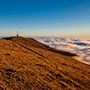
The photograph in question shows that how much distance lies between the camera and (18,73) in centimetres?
539

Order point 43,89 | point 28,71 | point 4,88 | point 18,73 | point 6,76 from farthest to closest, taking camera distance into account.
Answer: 1. point 28,71
2. point 18,73
3. point 6,76
4. point 43,89
5. point 4,88

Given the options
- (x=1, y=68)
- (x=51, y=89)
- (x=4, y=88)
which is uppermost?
(x=1, y=68)

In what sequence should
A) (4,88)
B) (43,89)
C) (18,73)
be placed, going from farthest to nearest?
(18,73) < (43,89) < (4,88)

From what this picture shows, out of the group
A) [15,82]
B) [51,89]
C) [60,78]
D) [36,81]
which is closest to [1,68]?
[15,82]

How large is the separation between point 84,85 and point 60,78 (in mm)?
1559

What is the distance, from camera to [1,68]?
5570mm

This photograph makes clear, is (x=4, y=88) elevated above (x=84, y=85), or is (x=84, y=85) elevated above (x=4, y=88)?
(x=4, y=88)

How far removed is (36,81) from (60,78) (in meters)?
1.72

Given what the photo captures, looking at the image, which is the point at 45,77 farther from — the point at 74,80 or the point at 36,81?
the point at 74,80

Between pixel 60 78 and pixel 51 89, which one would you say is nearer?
pixel 51 89

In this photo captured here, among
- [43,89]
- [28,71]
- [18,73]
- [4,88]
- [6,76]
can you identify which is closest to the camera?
[4,88]

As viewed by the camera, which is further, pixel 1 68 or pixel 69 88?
pixel 1 68

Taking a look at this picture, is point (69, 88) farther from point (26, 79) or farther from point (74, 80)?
point (26, 79)

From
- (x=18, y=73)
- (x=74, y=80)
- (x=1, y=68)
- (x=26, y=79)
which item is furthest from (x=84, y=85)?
(x=1, y=68)
